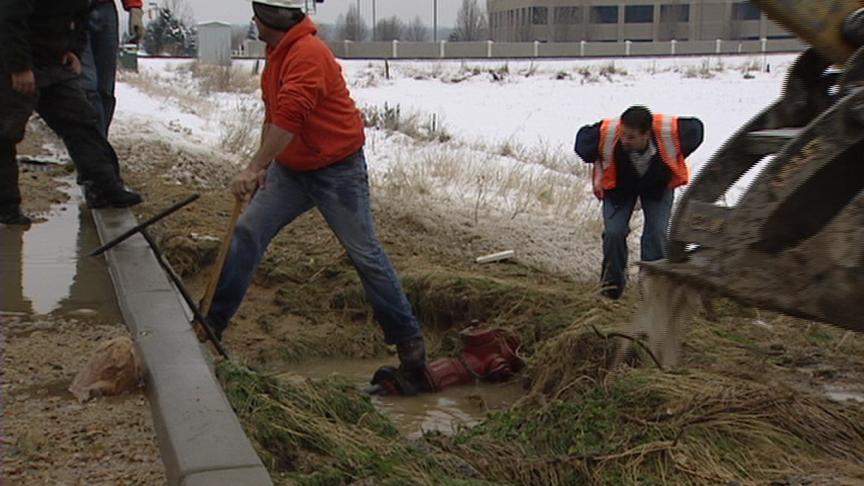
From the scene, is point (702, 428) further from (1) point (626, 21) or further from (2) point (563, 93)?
(1) point (626, 21)

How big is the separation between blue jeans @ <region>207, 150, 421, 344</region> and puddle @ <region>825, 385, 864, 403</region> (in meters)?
2.08

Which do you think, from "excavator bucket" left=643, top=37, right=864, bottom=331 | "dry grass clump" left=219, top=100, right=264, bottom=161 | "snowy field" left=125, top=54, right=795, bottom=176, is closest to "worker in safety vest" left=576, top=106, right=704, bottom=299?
"excavator bucket" left=643, top=37, right=864, bottom=331

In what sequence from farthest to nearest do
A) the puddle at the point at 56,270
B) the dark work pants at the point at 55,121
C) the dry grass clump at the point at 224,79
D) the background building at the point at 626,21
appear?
1. the background building at the point at 626,21
2. the dry grass clump at the point at 224,79
3. the dark work pants at the point at 55,121
4. the puddle at the point at 56,270

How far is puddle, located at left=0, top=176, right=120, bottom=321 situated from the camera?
5.52 meters

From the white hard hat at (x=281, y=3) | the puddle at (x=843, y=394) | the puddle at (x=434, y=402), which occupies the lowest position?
the puddle at (x=434, y=402)

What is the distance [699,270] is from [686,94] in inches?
1184

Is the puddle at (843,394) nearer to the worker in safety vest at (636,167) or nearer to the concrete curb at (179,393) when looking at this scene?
the worker in safety vest at (636,167)

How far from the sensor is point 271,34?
5164 millimetres

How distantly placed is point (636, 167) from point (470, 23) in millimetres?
89211

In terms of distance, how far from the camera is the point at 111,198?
7.58 metres

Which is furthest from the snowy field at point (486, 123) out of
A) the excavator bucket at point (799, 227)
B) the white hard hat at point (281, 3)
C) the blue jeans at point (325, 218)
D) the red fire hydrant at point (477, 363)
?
the excavator bucket at point (799, 227)

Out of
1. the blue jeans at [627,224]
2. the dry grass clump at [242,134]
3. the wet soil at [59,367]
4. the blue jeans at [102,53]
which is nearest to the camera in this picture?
the wet soil at [59,367]

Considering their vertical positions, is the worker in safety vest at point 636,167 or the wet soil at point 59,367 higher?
the worker in safety vest at point 636,167

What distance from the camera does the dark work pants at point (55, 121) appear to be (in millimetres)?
6773
